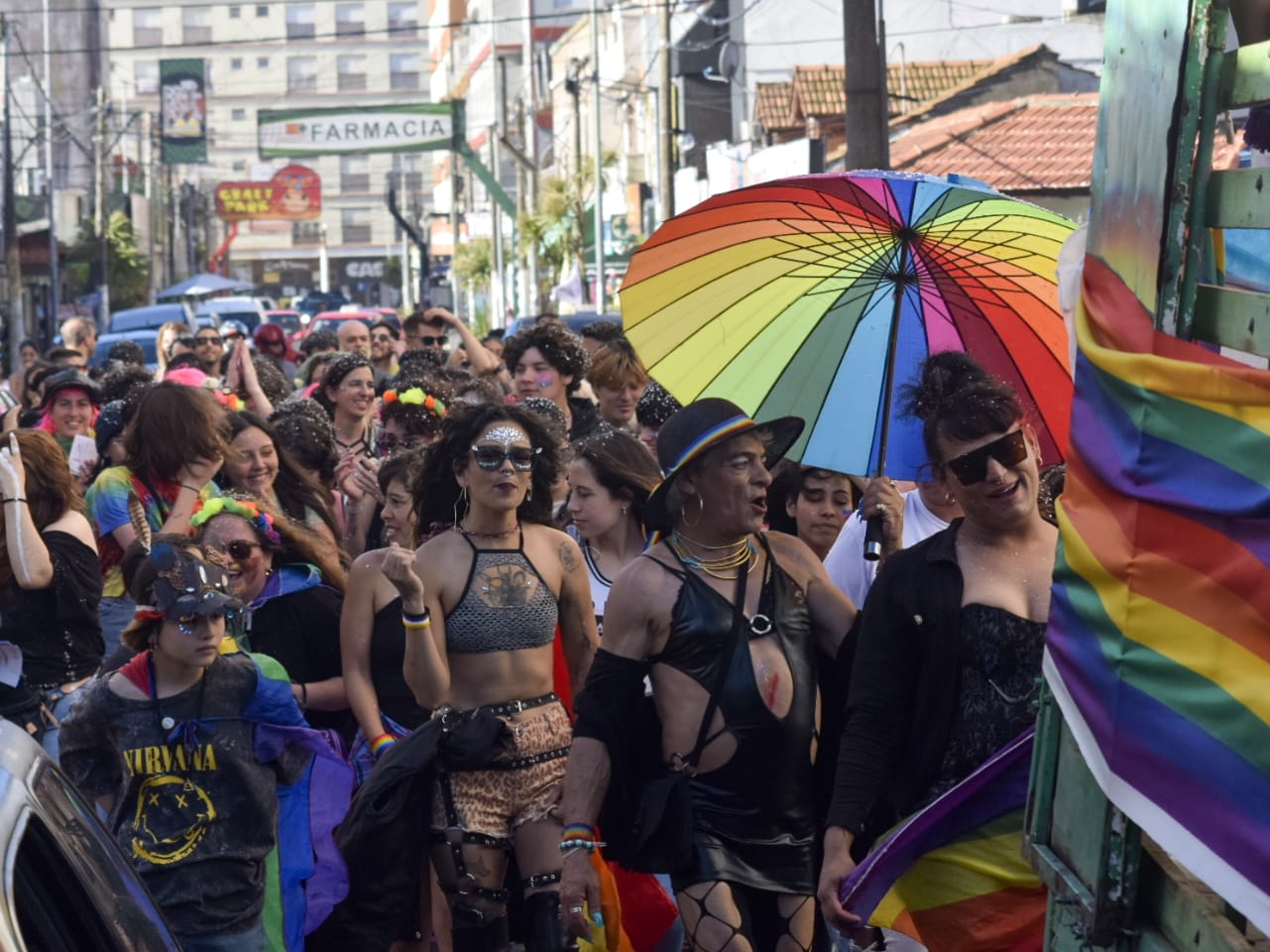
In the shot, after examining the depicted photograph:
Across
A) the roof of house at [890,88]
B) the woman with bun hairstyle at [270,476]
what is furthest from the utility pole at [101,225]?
the woman with bun hairstyle at [270,476]

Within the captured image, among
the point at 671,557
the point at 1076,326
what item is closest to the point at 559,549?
the point at 671,557

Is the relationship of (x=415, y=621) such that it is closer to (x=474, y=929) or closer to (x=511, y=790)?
(x=511, y=790)

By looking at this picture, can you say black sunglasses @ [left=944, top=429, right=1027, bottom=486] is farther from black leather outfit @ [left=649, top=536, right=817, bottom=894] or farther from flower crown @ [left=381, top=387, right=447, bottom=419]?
flower crown @ [left=381, top=387, right=447, bottom=419]

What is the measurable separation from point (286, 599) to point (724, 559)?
7.22 ft

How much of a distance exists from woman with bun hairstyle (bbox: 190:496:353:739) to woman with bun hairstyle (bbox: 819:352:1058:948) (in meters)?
2.57

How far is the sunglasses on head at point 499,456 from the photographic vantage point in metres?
6.05

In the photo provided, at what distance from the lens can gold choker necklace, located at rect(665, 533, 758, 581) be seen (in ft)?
16.4

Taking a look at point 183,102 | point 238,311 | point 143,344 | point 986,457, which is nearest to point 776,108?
point 143,344

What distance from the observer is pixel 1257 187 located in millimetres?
2254

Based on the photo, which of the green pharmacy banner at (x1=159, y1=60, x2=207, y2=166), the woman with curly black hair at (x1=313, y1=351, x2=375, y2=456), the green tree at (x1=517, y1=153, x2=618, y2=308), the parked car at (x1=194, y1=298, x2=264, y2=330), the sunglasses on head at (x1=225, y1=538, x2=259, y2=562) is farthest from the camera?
the green pharmacy banner at (x1=159, y1=60, x2=207, y2=166)

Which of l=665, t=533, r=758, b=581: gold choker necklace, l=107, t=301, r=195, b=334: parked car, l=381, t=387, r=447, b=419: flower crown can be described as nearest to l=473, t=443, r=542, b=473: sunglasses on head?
l=665, t=533, r=758, b=581: gold choker necklace

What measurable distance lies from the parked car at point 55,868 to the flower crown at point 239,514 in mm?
3833

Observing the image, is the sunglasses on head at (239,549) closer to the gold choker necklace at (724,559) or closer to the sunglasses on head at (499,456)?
the sunglasses on head at (499,456)

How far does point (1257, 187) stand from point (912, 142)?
25881mm
